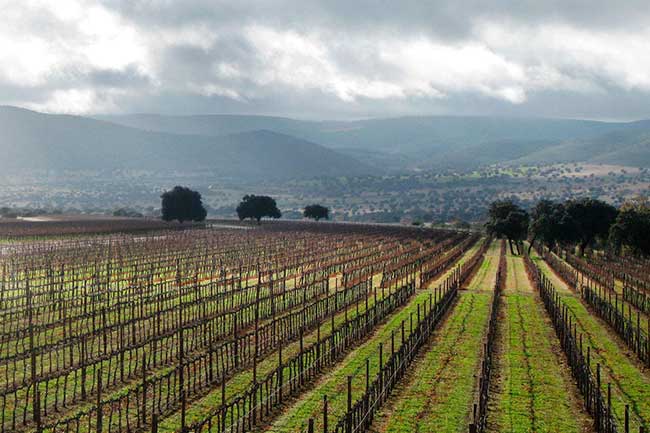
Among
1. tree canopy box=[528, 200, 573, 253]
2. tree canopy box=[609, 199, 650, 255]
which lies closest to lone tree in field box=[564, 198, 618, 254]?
tree canopy box=[528, 200, 573, 253]

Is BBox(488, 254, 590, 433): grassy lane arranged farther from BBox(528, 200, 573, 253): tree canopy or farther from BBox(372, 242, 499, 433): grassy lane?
BBox(528, 200, 573, 253): tree canopy

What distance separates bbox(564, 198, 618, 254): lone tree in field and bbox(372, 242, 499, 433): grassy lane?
46775mm

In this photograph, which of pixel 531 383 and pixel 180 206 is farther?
pixel 180 206

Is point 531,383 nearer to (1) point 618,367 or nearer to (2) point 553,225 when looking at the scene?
(1) point 618,367

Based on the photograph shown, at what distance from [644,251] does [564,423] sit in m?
54.2

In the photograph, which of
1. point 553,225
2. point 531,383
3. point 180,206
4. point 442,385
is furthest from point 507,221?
point 180,206

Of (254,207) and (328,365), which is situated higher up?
(254,207)

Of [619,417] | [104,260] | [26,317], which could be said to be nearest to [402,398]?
[619,417]

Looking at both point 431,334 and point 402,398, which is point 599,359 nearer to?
point 431,334

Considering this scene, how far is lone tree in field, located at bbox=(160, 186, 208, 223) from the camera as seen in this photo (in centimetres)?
12231

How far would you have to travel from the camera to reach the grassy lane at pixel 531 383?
18.0m

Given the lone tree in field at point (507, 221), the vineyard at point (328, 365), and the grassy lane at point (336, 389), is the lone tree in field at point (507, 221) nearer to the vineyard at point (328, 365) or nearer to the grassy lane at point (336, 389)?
the vineyard at point (328, 365)

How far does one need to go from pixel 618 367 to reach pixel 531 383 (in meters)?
4.52

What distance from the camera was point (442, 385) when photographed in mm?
21016
